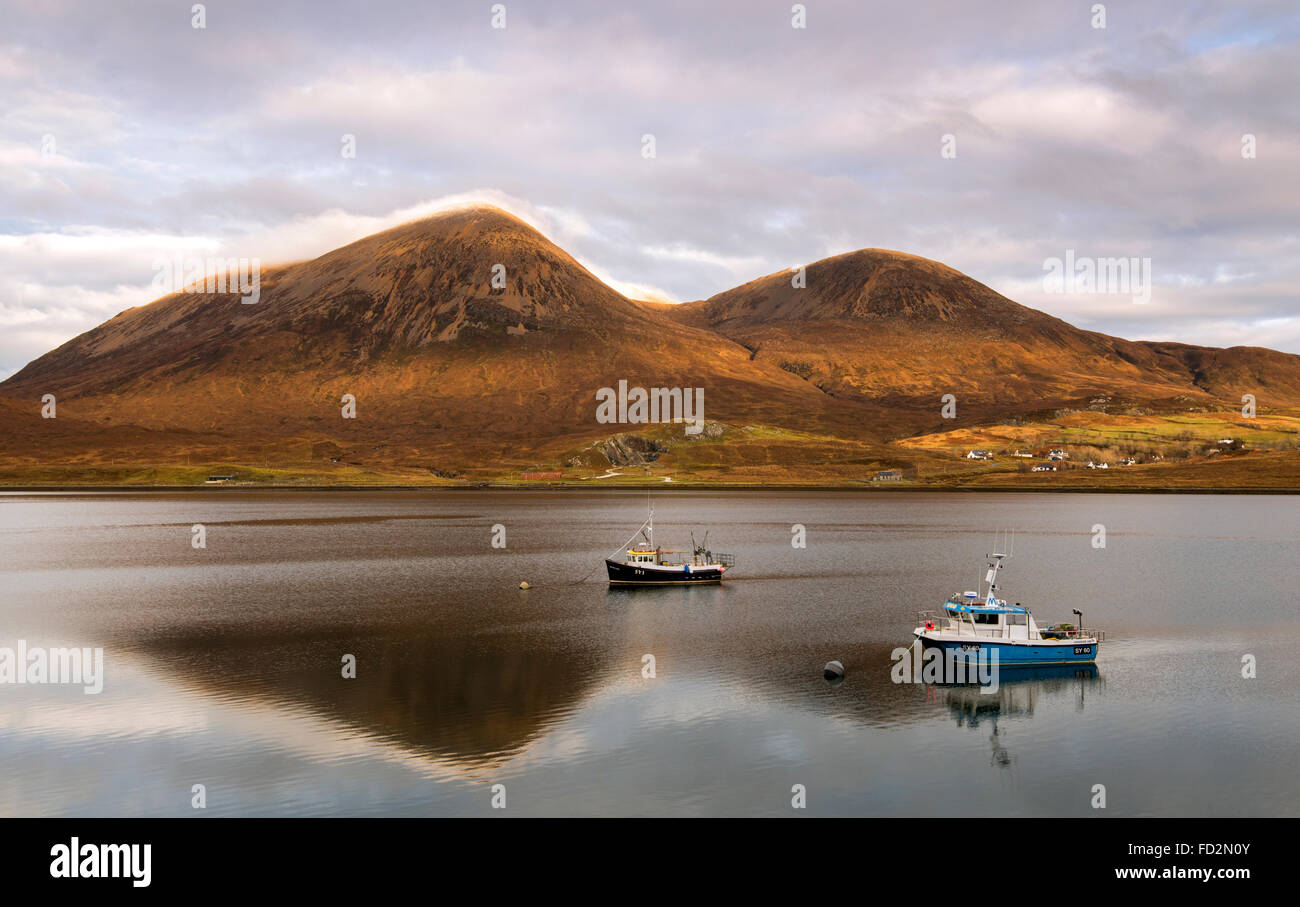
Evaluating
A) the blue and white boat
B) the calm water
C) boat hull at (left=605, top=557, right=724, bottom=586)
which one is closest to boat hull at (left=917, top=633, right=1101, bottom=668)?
the blue and white boat

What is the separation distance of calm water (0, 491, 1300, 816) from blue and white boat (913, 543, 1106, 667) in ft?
5.09

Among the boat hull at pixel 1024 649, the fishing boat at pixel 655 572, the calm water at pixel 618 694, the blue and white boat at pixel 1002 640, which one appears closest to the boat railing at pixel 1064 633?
the blue and white boat at pixel 1002 640

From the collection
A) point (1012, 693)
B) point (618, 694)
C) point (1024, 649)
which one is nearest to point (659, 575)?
point (1024, 649)

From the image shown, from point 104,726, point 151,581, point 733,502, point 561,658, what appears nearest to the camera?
point 104,726

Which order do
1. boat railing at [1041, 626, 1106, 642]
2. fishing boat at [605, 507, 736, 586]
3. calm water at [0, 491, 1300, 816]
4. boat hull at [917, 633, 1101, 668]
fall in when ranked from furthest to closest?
fishing boat at [605, 507, 736, 586] < boat railing at [1041, 626, 1106, 642] < boat hull at [917, 633, 1101, 668] < calm water at [0, 491, 1300, 816]

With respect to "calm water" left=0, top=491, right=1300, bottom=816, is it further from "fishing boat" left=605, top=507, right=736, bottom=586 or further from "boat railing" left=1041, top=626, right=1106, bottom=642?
"fishing boat" left=605, top=507, right=736, bottom=586

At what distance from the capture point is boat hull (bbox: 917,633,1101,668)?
47188 mm

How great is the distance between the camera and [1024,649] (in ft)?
156

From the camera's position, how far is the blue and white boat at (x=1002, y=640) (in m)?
47.3

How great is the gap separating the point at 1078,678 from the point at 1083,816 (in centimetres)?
1836
